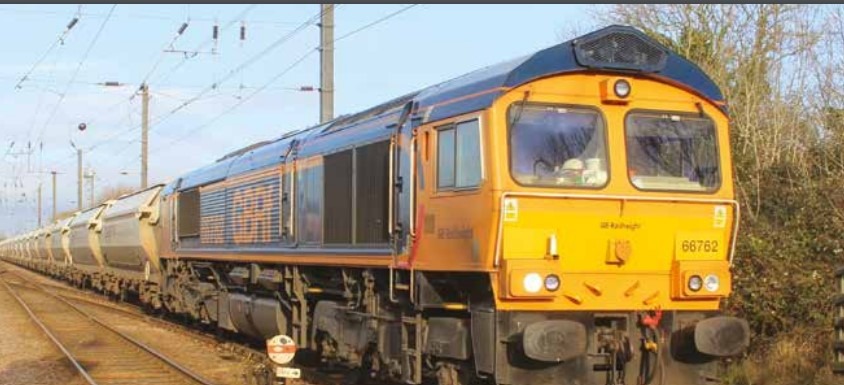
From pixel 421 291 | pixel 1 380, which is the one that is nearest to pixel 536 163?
pixel 421 291

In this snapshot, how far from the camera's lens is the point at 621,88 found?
877cm

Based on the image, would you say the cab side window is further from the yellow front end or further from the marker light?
the marker light

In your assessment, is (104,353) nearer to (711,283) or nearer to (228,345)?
(228,345)

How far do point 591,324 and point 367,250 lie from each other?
3113mm

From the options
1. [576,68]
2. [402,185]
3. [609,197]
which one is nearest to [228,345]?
[402,185]

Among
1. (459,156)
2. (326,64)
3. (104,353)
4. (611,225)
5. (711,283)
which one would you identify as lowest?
(104,353)

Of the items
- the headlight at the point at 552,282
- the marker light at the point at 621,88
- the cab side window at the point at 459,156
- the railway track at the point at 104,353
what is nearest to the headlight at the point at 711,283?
the headlight at the point at 552,282

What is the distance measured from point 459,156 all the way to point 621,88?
1602mm

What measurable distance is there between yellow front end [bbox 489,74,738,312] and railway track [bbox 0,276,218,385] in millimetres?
6410

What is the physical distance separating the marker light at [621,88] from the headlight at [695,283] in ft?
5.82

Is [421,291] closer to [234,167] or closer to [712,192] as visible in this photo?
[712,192]

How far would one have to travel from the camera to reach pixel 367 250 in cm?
1075

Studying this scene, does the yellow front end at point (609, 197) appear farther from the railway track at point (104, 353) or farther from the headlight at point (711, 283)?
the railway track at point (104, 353)

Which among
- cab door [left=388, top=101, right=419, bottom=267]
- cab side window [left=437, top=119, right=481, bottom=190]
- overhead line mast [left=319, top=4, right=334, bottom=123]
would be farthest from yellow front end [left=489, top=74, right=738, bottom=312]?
overhead line mast [left=319, top=4, right=334, bottom=123]
